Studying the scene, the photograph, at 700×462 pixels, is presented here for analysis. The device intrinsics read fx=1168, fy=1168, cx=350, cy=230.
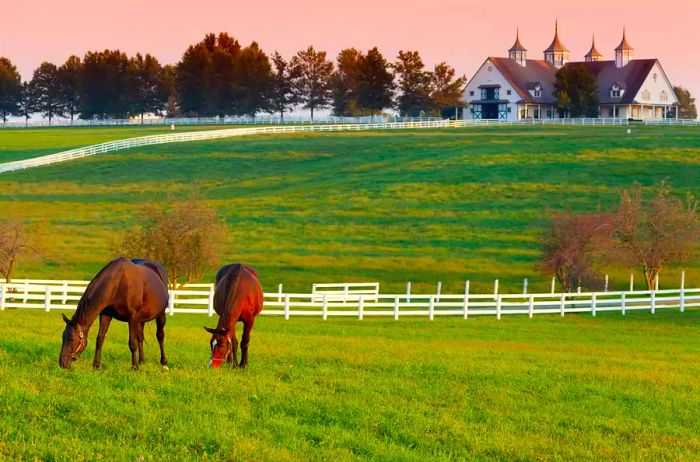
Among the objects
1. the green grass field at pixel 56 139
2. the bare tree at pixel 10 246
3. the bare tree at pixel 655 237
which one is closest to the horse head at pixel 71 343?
the bare tree at pixel 10 246

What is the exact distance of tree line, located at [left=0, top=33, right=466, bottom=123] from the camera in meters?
142

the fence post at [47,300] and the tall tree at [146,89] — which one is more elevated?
the tall tree at [146,89]

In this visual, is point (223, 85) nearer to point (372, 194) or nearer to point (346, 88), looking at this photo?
point (346, 88)

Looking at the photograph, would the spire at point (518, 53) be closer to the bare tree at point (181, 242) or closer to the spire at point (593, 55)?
the spire at point (593, 55)

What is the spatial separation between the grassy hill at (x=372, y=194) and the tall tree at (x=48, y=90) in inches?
3092

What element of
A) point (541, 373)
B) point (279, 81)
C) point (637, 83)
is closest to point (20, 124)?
point (279, 81)

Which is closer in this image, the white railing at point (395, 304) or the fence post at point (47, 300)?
the fence post at point (47, 300)

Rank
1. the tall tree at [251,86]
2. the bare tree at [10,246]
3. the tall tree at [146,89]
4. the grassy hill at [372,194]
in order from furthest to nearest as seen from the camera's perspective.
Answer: the tall tree at [146,89] → the tall tree at [251,86] → the grassy hill at [372,194] → the bare tree at [10,246]

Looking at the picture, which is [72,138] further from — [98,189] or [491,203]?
[491,203]

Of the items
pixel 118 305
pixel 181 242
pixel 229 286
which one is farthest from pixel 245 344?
pixel 181 242

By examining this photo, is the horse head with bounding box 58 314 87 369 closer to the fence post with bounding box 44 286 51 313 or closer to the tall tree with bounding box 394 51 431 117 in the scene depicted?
the fence post with bounding box 44 286 51 313

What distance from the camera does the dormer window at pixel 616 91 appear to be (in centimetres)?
13375

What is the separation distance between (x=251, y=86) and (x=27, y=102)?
43.0m

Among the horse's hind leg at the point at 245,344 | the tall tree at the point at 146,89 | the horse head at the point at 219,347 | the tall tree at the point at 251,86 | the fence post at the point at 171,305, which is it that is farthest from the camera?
the tall tree at the point at 146,89
